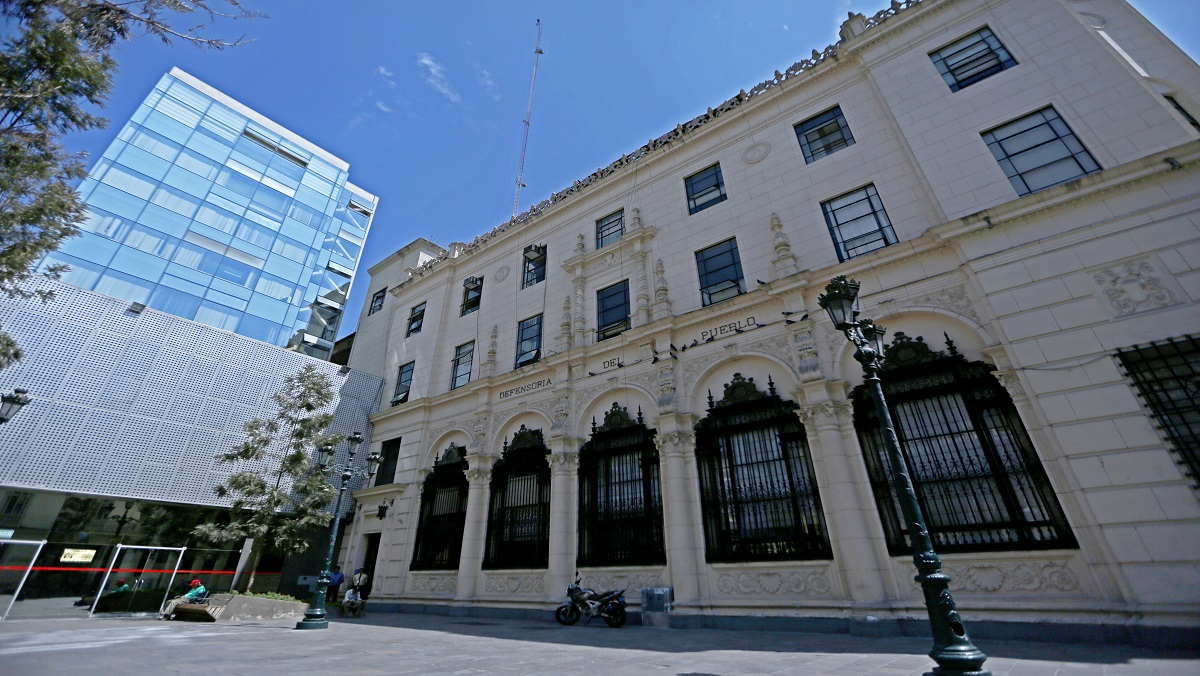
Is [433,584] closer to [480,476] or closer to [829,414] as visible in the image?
[480,476]

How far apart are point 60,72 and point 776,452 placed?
52.4ft

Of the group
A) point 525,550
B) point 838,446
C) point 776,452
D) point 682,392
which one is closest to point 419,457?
point 525,550

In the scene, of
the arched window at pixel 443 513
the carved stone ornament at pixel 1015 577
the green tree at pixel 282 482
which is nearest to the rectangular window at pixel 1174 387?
the carved stone ornament at pixel 1015 577

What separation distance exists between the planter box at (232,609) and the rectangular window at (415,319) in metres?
12.4

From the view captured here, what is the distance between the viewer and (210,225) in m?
25.5

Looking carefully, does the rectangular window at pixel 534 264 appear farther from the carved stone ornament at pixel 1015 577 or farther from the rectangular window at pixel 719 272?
the carved stone ornament at pixel 1015 577

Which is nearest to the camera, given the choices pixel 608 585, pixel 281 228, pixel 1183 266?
pixel 1183 266

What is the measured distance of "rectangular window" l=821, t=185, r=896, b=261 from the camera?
11.9 m

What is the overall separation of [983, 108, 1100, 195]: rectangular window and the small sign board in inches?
1072

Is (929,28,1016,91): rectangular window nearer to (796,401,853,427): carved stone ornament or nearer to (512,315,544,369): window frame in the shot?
(796,401,853,427): carved stone ornament

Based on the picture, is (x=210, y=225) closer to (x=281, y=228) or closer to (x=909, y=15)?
(x=281, y=228)

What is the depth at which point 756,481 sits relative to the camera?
1129cm

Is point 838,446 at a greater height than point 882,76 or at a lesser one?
lesser

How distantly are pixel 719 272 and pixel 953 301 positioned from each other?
588 cm
